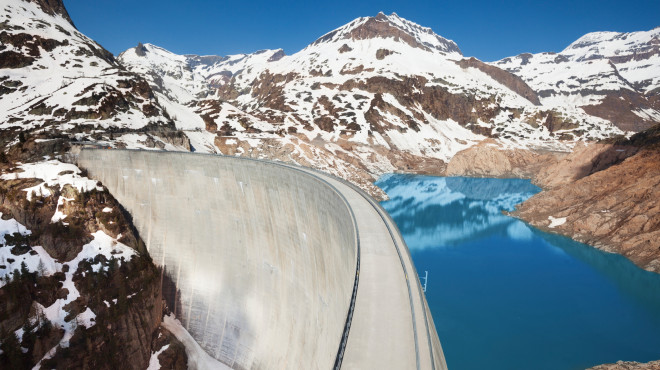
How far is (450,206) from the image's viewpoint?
→ 5819 centimetres

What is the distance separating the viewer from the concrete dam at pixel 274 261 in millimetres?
8461

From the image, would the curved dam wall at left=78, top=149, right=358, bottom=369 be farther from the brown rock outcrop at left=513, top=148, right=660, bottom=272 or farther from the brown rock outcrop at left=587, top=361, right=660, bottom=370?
the brown rock outcrop at left=513, top=148, right=660, bottom=272

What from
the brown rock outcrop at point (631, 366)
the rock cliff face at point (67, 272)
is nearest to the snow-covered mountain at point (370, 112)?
the rock cliff face at point (67, 272)

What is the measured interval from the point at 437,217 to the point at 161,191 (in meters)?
37.1

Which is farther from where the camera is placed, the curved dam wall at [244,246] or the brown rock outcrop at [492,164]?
the brown rock outcrop at [492,164]

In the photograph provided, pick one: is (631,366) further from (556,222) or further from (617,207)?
(556,222)

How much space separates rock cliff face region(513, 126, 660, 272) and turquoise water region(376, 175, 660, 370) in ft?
4.88

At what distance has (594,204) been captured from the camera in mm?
39250

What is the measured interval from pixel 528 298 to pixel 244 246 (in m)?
20.8

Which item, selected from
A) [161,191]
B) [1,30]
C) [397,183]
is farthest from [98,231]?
[1,30]

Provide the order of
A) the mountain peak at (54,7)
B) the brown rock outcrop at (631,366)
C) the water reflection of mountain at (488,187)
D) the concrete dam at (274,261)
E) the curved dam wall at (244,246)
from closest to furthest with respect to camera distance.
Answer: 1. the concrete dam at (274,261)
2. the brown rock outcrop at (631,366)
3. the curved dam wall at (244,246)
4. the water reflection of mountain at (488,187)
5. the mountain peak at (54,7)

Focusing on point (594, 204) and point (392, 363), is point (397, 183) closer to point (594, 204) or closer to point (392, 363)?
point (594, 204)

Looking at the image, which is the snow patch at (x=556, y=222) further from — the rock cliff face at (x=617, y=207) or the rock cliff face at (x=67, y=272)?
the rock cliff face at (x=67, y=272)

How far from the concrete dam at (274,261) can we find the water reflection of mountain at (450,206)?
20271 millimetres
